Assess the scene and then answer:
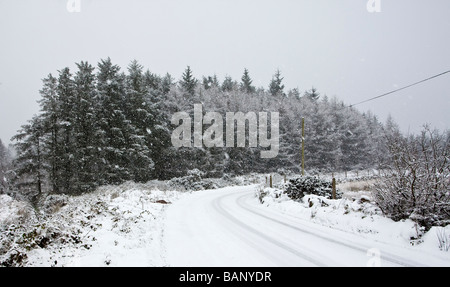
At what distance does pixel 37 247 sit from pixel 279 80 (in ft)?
221

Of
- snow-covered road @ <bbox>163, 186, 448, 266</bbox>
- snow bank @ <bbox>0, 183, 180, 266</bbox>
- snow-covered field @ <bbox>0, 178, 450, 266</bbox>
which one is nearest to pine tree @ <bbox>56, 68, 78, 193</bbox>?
snow-covered field @ <bbox>0, 178, 450, 266</bbox>

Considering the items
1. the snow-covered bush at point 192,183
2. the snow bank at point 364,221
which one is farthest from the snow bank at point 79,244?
the snow-covered bush at point 192,183

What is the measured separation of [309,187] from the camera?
46.6ft

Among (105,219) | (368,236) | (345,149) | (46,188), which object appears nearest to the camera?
(368,236)

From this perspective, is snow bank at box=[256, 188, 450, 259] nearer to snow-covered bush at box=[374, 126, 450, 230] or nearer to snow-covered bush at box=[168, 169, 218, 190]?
snow-covered bush at box=[374, 126, 450, 230]

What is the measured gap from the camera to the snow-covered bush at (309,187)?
1386 centimetres

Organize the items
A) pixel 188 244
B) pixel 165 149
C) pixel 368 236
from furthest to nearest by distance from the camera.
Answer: pixel 165 149 < pixel 368 236 < pixel 188 244

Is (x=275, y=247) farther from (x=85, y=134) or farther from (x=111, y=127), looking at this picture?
(x=111, y=127)

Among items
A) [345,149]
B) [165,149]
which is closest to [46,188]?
[165,149]

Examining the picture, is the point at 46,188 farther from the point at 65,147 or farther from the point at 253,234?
the point at 253,234
